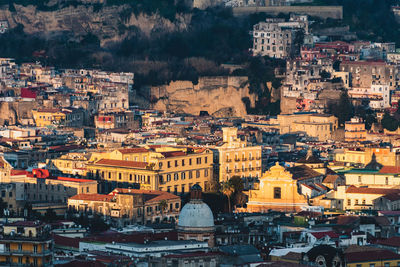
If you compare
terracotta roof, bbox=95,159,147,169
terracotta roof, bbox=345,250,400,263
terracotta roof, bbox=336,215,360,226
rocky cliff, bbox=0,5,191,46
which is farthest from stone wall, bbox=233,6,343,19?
terracotta roof, bbox=345,250,400,263

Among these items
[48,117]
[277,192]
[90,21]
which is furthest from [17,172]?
[90,21]

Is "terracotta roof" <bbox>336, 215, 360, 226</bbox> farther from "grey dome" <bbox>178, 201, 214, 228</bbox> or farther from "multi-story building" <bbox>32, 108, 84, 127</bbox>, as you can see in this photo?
"multi-story building" <bbox>32, 108, 84, 127</bbox>

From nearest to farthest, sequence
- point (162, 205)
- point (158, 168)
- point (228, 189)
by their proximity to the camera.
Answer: point (162, 205) < point (228, 189) < point (158, 168)

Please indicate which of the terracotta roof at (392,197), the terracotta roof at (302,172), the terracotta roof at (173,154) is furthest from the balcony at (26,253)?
the terracotta roof at (173,154)

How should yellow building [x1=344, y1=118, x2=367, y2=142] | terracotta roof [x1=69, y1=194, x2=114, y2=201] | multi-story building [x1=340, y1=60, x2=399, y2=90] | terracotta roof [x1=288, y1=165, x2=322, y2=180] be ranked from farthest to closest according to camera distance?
multi-story building [x1=340, y1=60, x2=399, y2=90]
yellow building [x1=344, y1=118, x2=367, y2=142]
terracotta roof [x1=288, y1=165, x2=322, y2=180]
terracotta roof [x1=69, y1=194, x2=114, y2=201]

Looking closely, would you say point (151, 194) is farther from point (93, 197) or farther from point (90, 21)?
point (90, 21)

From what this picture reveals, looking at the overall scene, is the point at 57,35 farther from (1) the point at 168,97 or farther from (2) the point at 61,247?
(2) the point at 61,247

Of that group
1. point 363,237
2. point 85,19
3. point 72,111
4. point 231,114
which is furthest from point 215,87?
point 363,237
